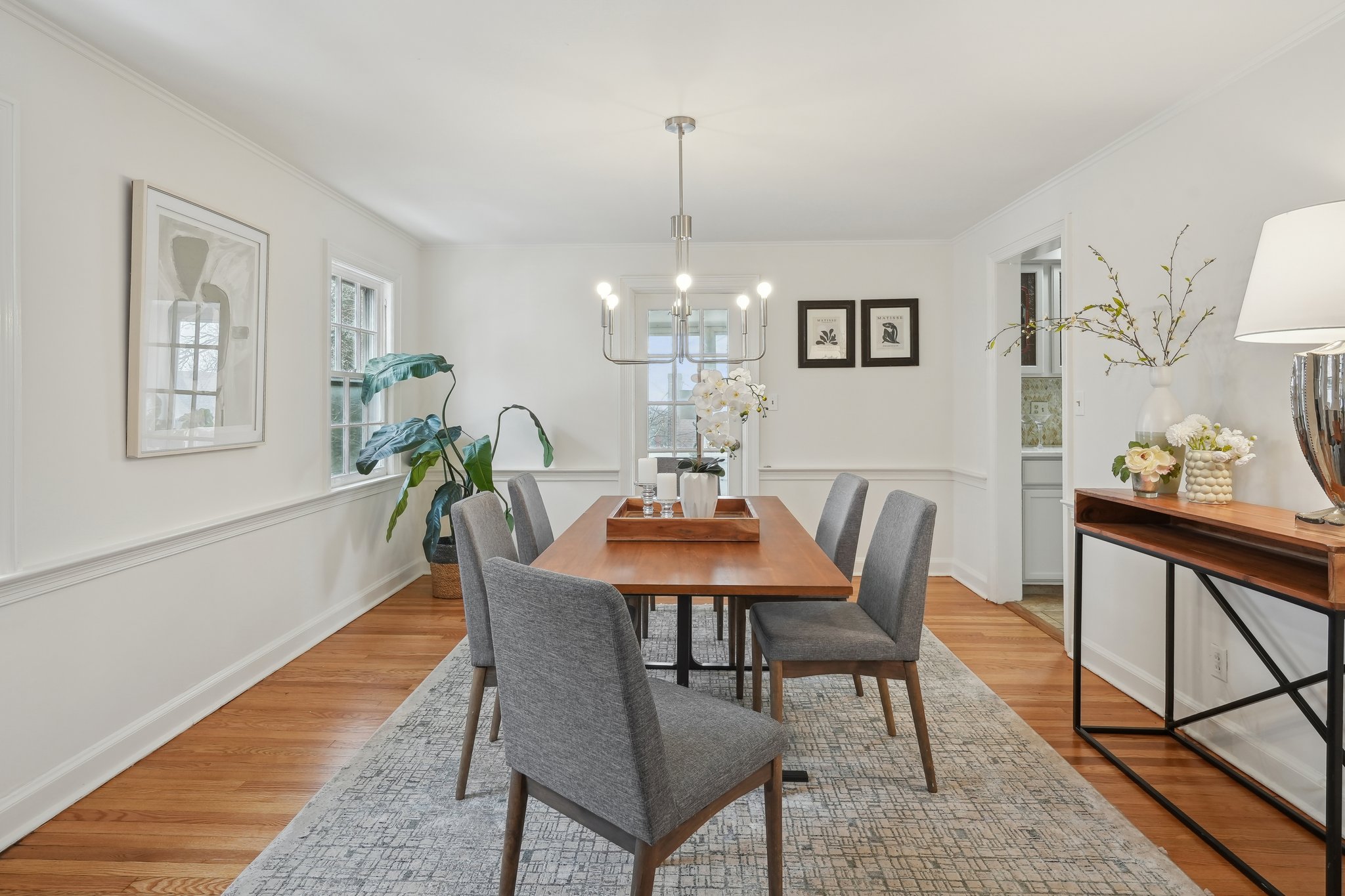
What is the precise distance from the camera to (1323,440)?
1697mm

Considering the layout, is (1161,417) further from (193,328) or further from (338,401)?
(338,401)

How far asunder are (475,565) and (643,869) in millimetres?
1022

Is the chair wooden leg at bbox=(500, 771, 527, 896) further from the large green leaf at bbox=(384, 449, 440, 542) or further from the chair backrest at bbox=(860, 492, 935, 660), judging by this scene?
the large green leaf at bbox=(384, 449, 440, 542)

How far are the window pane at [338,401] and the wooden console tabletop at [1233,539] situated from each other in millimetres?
3588

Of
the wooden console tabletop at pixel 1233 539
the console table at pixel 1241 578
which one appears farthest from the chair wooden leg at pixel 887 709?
the wooden console tabletop at pixel 1233 539

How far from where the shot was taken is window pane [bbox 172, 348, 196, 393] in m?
2.58

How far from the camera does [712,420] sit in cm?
255

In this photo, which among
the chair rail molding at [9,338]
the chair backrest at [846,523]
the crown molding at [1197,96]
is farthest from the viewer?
the chair backrest at [846,523]

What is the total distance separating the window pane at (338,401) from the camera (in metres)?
3.94

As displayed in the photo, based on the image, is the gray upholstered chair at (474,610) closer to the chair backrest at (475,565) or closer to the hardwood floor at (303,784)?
the chair backrest at (475,565)

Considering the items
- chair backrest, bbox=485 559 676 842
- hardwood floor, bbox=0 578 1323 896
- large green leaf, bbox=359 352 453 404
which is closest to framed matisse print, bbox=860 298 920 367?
hardwood floor, bbox=0 578 1323 896

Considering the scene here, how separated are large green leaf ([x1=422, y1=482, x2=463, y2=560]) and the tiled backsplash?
11.9ft

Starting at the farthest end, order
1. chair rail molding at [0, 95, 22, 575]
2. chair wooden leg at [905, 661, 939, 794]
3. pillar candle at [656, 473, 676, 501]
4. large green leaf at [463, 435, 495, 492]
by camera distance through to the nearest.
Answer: large green leaf at [463, 435, 495, 492] → pillar candle at [656, 473, 676, 501] → chair wooden leg at [905, 661, 939, 794] → chair rail molding at [0, 95, 22, 575]

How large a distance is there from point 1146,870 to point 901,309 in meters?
3.60
